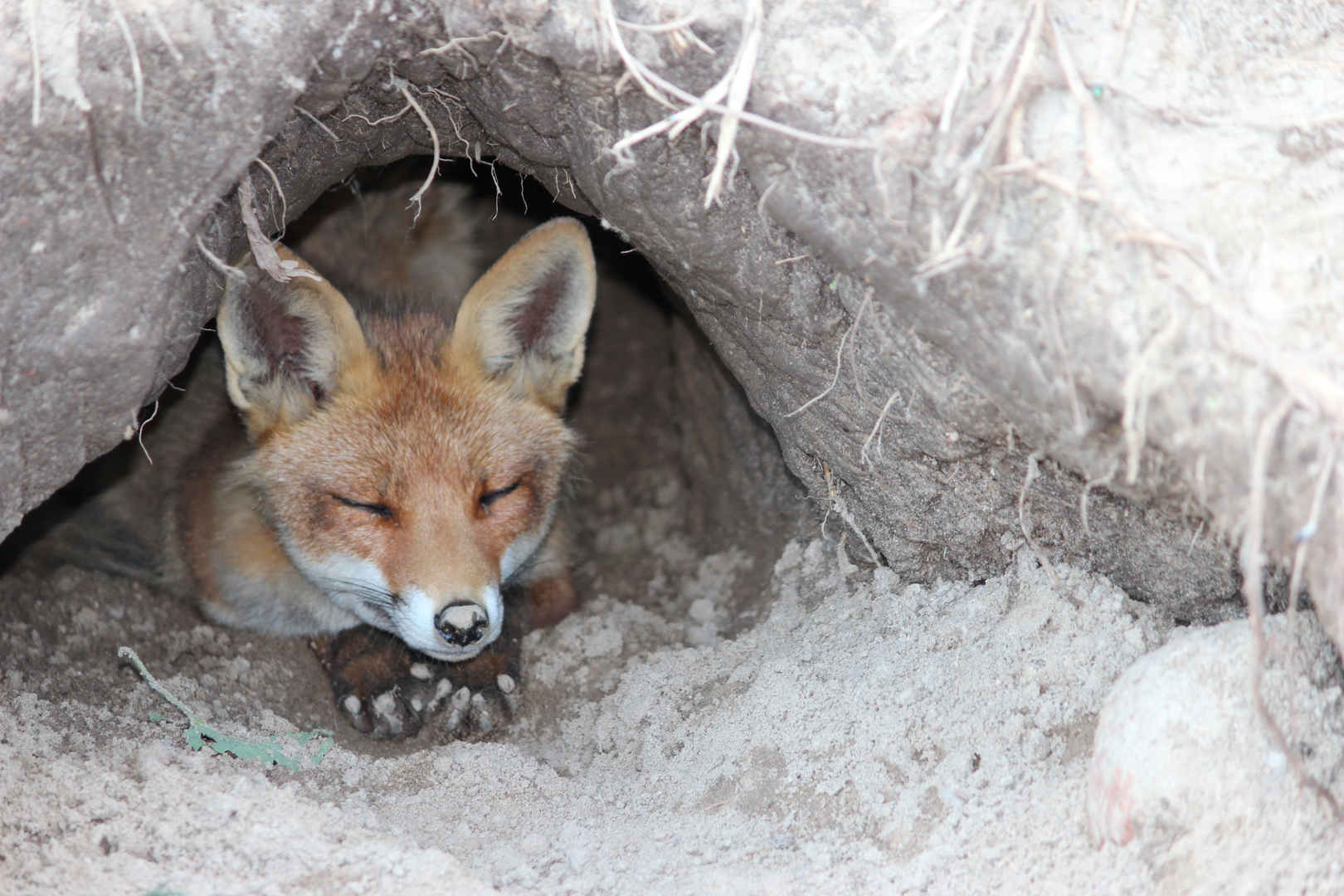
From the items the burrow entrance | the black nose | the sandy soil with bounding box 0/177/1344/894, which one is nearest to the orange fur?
the black nose

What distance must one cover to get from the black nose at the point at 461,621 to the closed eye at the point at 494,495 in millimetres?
397

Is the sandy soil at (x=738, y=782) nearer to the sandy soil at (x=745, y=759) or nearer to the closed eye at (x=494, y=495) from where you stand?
the sandy soil at (x=745, y=759)

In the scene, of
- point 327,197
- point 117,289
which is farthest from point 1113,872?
point 327,197

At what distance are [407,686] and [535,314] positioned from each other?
141 centimetres

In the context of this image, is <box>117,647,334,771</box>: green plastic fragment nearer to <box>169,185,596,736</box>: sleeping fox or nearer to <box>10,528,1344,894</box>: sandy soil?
<box>10,528,1344,894</box>: sandy soil

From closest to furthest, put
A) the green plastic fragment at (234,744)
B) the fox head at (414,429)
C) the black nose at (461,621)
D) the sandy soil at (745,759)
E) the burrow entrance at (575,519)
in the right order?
1. the sandy soil at (745,759)
2. the green plastic fragment at (234,744)
3. the black nose at (461,621)
4. the fox head at (414,429)
5. the burrow entrance at (575,519)

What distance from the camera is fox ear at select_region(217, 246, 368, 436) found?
2725mm

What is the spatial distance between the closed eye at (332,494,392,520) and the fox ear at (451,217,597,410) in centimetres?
57

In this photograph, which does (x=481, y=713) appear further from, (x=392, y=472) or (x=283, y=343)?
(x=283, y=343)

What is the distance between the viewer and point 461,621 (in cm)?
264

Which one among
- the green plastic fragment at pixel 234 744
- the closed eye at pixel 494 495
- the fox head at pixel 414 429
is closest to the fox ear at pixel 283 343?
the fox head at pixel 414 429

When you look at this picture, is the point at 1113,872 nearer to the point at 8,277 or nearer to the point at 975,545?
the point at 975,545

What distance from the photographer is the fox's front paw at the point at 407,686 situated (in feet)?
10.6

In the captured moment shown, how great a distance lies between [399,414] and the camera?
293cm
